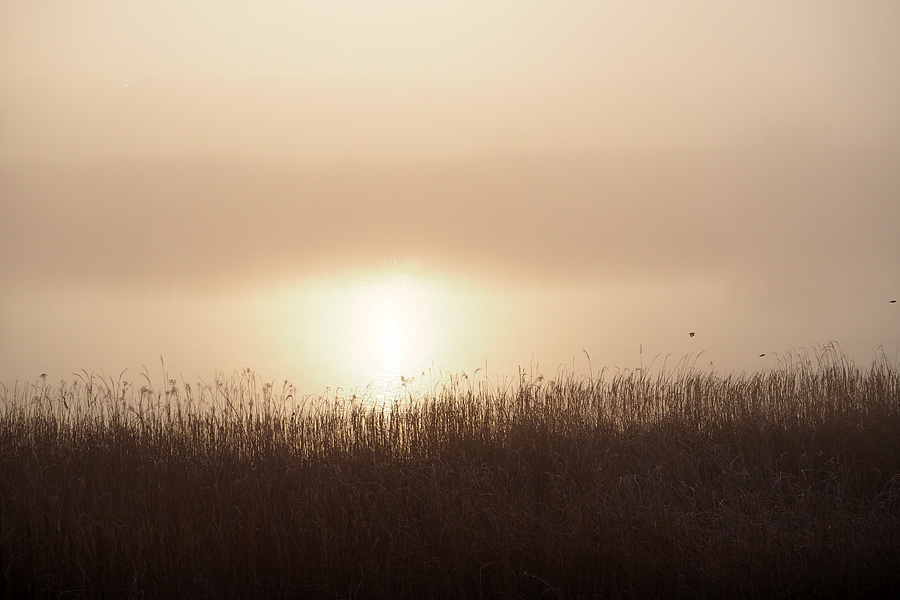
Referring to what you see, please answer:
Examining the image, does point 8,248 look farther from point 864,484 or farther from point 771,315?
point 864,484

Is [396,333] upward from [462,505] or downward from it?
upward

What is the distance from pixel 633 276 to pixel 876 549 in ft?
81.3

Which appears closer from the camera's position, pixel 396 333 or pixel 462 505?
pixel 462 505

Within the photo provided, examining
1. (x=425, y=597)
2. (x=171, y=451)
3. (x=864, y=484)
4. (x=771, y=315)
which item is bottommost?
(x=425, y=597)

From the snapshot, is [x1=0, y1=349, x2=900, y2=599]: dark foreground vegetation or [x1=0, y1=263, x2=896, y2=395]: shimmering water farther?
[x1=0, y1=263, x2=896, y2=395]: shimmering water

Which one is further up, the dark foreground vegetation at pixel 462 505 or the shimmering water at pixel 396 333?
the shimmering water at pixel 396 333

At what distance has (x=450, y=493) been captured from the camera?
4.75 m

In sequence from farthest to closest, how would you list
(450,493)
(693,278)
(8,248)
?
(8,248)
(693,278)
(450,493)

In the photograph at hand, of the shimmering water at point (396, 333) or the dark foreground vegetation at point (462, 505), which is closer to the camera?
the dark foreground vegetation at point (462, 505)

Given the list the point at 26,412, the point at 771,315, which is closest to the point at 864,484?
the point at 26,412

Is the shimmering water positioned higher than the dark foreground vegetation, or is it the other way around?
the shimmering water

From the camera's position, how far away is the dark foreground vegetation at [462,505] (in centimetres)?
394

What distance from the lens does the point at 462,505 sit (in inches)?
177

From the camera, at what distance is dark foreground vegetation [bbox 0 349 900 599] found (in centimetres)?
394
